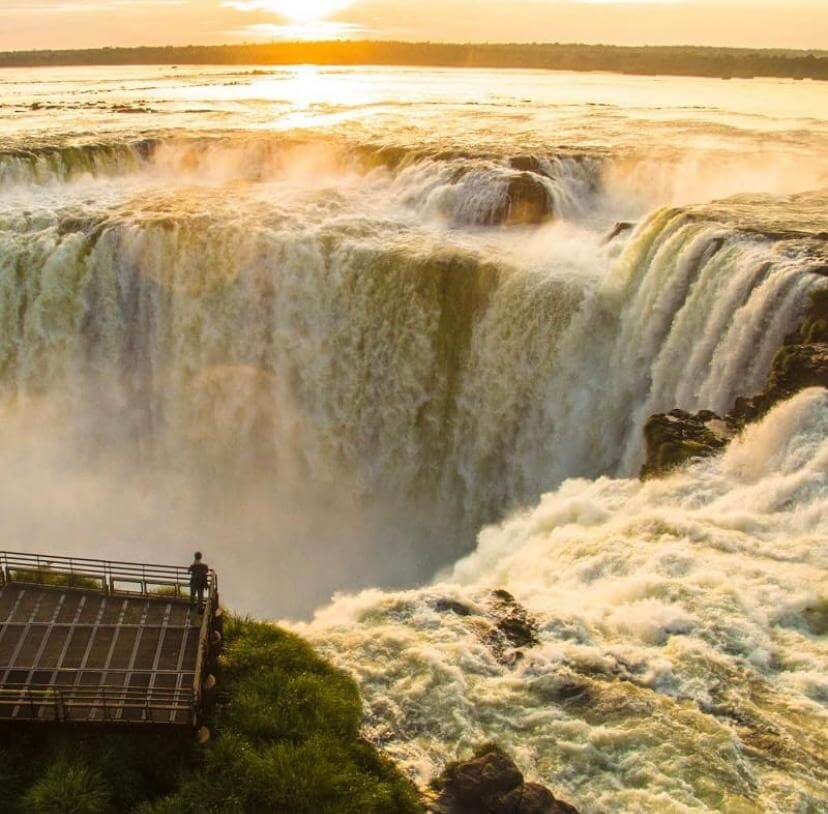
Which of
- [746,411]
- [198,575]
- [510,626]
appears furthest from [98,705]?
[746,411]

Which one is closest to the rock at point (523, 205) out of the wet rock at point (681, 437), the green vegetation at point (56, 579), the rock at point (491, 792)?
the wet rock at point (681, 437)

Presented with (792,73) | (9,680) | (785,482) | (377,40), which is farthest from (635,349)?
(377,40)

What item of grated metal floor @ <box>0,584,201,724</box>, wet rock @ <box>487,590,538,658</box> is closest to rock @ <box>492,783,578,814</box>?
wet rock @ <box>487,590,538,658</box>

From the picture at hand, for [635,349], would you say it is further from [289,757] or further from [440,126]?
[440,126]

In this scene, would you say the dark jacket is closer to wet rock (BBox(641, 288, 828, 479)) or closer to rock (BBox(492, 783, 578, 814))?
rock (BBox(492, 783, 578, 814))

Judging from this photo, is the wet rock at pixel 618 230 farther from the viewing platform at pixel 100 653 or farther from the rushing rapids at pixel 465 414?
the viewing platform at pixel 100 653

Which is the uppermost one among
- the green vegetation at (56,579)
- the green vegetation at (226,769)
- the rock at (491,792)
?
the green vegetation at (56,579)
